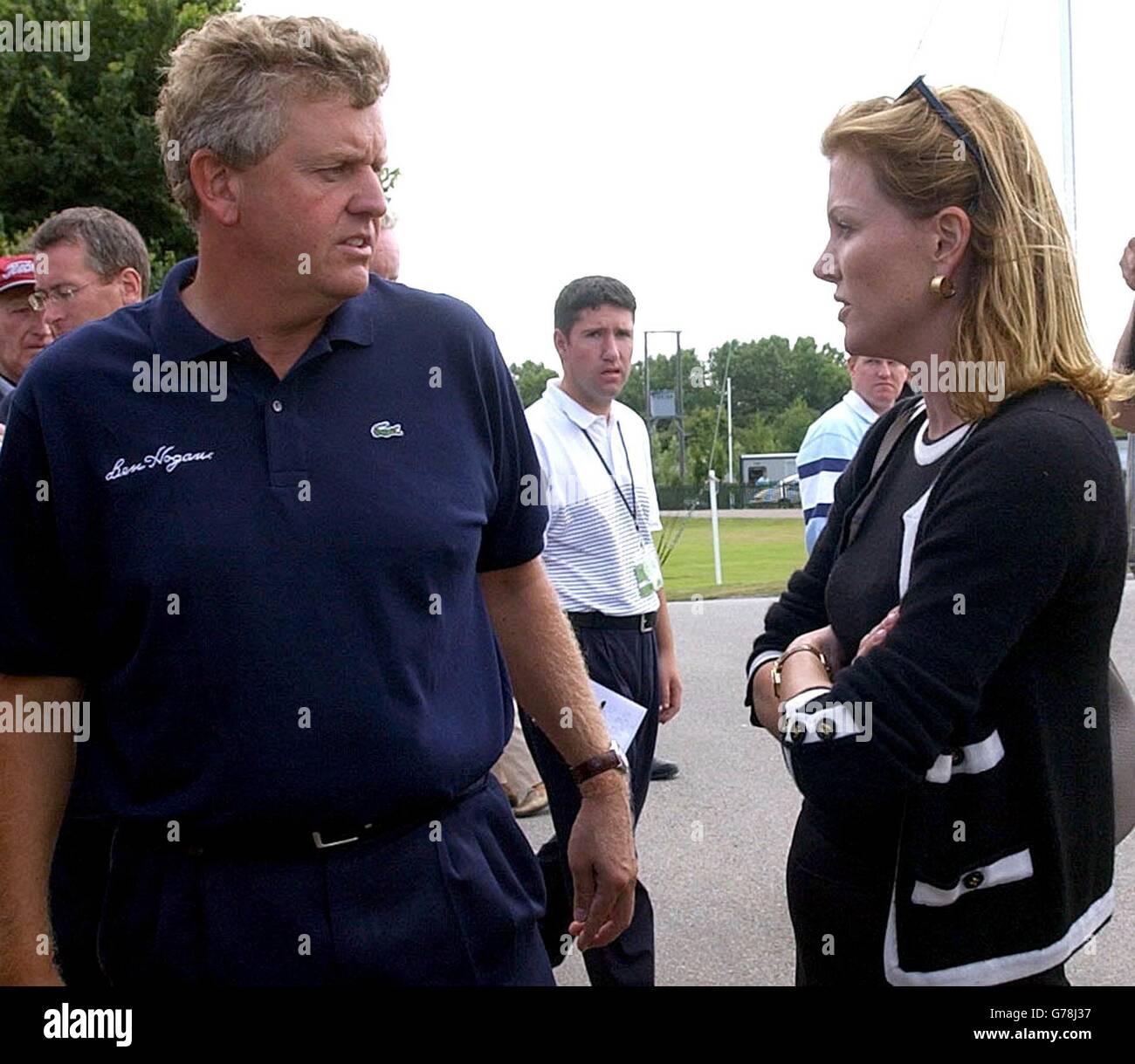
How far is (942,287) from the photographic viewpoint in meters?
2.06

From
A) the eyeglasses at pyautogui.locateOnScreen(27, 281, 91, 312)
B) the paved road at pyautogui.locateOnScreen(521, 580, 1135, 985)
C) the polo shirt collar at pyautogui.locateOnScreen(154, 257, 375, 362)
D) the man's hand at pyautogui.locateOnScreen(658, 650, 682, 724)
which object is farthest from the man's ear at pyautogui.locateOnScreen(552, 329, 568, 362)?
the polo shirt collar at pyautogui.locateOnScreen(154, 257, 375, 362)

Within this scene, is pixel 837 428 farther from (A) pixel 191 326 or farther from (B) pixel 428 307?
(A) pixel 191 326

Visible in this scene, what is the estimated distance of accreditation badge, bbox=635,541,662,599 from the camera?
4922 millimetres

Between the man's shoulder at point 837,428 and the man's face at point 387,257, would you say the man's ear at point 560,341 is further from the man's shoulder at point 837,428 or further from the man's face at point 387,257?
the man's shoulder at point 837,428

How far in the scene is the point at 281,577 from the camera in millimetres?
1938

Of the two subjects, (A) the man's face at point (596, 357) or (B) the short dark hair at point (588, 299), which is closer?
(A) the man's face at point (596, 357)

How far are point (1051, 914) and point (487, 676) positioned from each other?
938 millimetres

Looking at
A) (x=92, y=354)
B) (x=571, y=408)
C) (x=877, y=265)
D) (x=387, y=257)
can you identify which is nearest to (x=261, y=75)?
(x=92, y=354)

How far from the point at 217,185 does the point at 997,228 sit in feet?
4.04

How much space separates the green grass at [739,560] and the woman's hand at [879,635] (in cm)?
347

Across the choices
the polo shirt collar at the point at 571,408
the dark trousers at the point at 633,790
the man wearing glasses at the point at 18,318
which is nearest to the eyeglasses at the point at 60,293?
the man wearing glasses at the point at 18,318

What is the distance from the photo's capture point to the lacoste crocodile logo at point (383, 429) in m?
2.08

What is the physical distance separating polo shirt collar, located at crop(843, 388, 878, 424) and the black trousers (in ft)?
11.8

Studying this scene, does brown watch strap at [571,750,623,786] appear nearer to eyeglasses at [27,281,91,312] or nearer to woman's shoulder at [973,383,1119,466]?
woman's shoulder at [973,383,1119,466]
